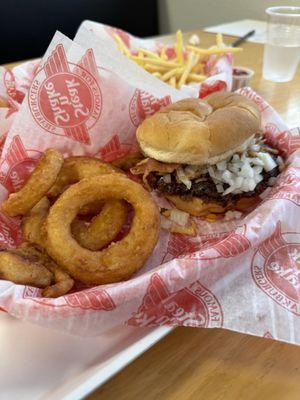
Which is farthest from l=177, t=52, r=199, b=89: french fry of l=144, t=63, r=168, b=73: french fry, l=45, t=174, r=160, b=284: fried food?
l=45, t=174, r=160, b=284: fried food

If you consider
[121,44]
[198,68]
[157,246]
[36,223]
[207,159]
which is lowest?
[157,246]

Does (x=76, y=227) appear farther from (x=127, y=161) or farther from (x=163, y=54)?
(x=163, y=54)

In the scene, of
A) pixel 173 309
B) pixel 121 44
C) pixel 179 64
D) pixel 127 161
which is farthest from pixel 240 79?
pixel 173 309

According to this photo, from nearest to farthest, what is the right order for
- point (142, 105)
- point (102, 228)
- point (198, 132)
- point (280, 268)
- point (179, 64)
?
1. point (280, 268)
2. point (102, 228)
3. point (198, 132)
4. point (142, 105)
5. point (179, 64)

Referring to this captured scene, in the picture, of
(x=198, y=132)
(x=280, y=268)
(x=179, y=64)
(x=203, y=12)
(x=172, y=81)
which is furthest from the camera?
(x=203, y=12)

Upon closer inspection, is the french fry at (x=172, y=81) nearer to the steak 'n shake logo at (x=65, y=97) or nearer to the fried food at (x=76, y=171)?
the steak 'n shake logo at (x=65, y=97)

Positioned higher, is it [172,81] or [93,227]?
[172,81]

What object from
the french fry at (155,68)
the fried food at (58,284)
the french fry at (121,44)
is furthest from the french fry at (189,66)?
the fried food at (58,284)
